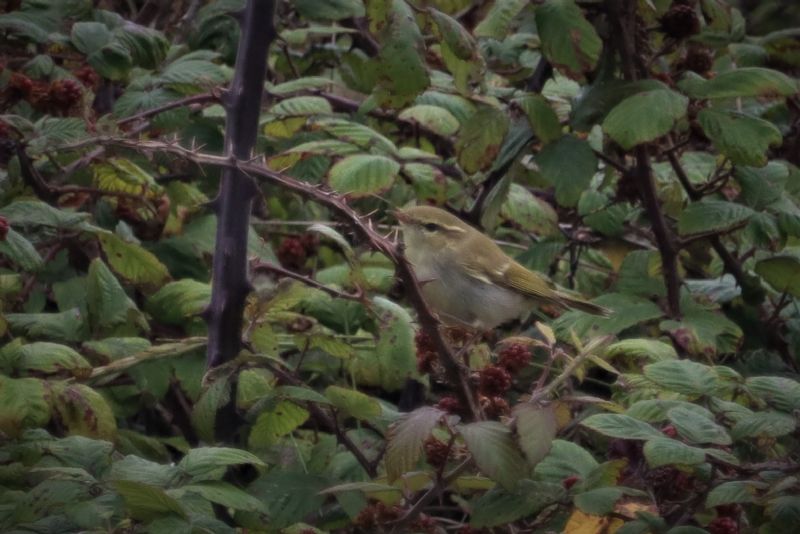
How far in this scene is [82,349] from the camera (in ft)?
8.96

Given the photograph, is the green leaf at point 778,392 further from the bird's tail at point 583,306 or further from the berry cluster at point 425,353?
the bird's tail at point 583,306

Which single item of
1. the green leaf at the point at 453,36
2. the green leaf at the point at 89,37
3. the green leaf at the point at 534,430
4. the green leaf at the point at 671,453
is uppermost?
the green leaf at the point at 453,36

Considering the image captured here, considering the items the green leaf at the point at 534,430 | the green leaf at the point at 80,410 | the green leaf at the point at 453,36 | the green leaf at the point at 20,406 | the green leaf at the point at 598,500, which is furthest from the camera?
the green leaf at the point at 453,36

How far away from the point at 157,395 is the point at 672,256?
4.67 feet

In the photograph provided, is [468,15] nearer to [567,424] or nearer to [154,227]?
[154,227]

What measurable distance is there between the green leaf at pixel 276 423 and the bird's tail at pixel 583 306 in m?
0.89

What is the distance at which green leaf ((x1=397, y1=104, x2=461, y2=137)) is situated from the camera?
3451 millimetres

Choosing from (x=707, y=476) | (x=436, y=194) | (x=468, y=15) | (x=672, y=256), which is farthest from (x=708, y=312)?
(x=468, y=15)

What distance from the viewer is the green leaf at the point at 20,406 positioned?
2.26 meters

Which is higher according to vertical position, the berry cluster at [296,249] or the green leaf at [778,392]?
the green leaf at [778,392]

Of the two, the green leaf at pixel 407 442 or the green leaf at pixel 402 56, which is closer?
the green leaf at pixel 407 442

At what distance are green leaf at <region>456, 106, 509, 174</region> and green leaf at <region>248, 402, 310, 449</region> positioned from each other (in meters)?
0.95

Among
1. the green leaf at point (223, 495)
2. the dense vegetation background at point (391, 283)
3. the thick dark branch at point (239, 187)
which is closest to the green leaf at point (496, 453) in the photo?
the dense vegetation background at point (391, 283)

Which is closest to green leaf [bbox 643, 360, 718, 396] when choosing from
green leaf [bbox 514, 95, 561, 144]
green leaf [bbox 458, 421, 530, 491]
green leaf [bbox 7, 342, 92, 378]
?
green leaf [bbox 458, 421, 530, 491]
